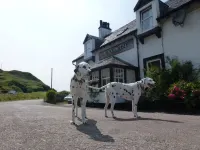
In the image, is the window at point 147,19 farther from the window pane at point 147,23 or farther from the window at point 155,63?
the window at point 155,63

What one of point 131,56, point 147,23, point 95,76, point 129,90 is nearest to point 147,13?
point 147,23

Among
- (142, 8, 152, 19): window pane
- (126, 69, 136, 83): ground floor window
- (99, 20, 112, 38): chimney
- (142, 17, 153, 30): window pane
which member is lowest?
(126, 69, 136, 83): ground floor window

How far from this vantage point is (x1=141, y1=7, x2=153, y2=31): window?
1621 centimetres

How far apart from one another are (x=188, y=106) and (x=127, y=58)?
973cm

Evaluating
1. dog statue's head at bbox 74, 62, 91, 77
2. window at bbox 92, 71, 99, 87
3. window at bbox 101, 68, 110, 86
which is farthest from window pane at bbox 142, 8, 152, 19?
dog statue's head at bbox 74, 62, 91, 77

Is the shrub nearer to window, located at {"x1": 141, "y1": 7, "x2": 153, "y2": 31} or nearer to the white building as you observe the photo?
the white building

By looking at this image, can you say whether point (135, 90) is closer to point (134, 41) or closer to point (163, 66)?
point (163, 66)

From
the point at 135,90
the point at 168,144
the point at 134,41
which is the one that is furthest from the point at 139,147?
the point at 134,41

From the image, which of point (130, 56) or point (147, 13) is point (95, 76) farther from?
point (147, 13)

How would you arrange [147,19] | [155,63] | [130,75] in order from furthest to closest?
[130,75], [147,19], [155,63]

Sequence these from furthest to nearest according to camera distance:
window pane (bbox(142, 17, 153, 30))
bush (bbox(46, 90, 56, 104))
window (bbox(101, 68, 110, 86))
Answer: bush (bbox(46, 90, 56, 104)) → window (bbox(101, 68, 110, 86)) → window pane (bbox(142, 17, 153, 30))

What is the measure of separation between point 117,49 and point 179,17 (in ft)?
25.2

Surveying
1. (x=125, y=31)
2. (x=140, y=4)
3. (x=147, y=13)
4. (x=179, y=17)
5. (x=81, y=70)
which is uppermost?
(x=140, y=4)

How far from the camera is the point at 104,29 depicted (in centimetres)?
2731
